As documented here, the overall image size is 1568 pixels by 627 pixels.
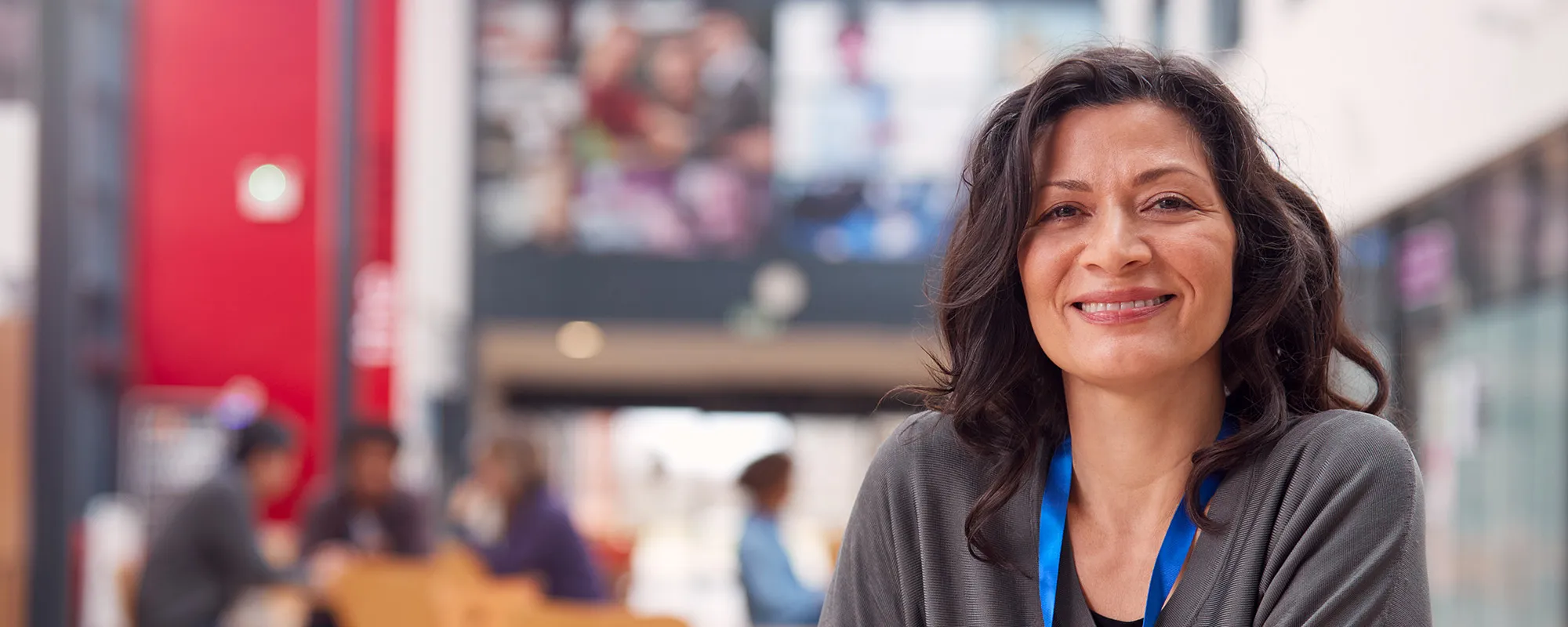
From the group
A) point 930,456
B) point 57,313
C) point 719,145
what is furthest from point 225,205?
point 930,456

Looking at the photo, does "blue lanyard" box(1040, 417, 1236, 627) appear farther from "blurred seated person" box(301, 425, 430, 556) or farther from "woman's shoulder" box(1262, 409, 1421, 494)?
"blurred seated person" box(301, 425, 430, 556)

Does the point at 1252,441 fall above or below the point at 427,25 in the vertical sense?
below

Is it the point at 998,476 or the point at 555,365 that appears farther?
the point at 555,365

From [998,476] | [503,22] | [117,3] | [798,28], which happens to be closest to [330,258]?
[117,3]

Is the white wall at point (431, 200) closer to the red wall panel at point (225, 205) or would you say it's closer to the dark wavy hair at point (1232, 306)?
the red wall panel at point (225, 205)

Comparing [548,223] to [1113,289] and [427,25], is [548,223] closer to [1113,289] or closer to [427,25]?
[427,25]

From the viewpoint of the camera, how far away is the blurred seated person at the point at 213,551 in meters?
4.88

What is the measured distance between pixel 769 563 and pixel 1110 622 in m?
4.12

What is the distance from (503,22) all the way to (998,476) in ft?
45.2

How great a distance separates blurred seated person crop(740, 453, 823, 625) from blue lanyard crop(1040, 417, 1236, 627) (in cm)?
373

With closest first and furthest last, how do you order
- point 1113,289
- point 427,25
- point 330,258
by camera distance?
1. point 1113,289
2. point 330,258
3. point 427,25

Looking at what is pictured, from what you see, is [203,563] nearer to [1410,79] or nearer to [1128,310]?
[1410,79]

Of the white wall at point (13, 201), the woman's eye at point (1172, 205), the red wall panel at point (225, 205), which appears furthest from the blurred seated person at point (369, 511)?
the red wall panel at point (225, 205)

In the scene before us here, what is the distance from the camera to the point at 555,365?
16359 millimetres
